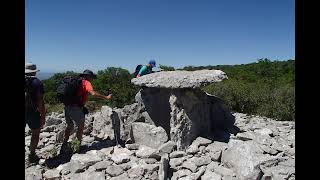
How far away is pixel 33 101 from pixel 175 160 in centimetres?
297

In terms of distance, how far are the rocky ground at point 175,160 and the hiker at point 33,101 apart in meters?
0.68

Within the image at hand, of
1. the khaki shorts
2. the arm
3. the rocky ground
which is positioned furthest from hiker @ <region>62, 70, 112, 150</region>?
the arm

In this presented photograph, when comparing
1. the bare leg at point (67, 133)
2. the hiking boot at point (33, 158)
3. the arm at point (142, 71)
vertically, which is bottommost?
the hiking boot at point (33, 158)

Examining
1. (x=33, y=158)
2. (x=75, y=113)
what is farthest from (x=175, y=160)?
(x=33, y=158)

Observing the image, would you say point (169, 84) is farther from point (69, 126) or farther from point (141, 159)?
point (69, 126)

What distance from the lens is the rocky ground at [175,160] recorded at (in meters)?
6.02

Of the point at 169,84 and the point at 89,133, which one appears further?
the point at 89,133

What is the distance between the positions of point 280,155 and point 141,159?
276cm

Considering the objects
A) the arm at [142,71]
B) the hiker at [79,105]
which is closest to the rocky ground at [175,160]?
the hiker at [79,105]

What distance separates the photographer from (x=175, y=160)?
6816mm

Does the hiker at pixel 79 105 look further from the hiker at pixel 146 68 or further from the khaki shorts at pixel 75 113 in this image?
the hiker at pixel 146 68

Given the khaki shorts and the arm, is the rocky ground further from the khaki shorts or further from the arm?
the arm
